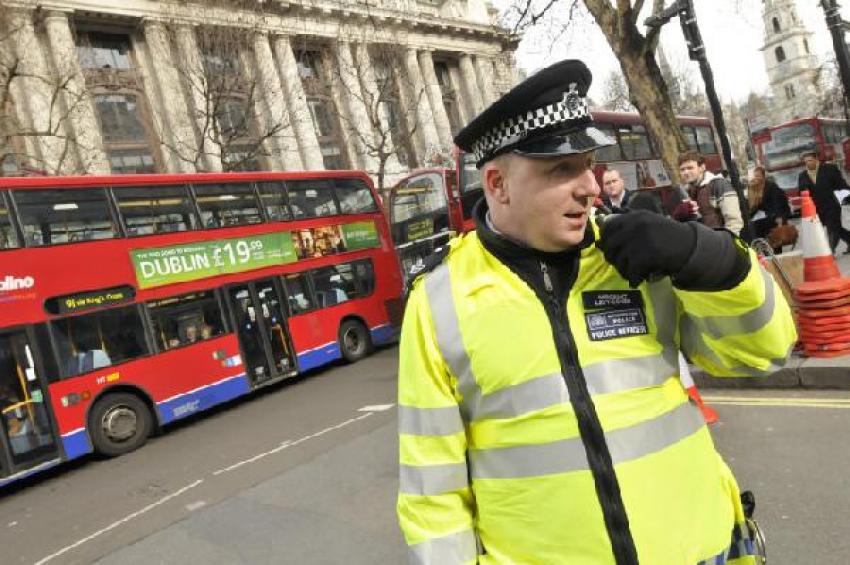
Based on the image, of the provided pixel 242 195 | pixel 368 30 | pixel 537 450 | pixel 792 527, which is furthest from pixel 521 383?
pixel 368 30

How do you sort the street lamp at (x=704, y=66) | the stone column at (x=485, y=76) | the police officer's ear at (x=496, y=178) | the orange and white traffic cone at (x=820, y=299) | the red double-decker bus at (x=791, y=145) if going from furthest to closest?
the stone column at (x=485, y=76) < the red double-decker bus at (x=791, y=145) < the street lamp at (x=704, y=66) < the orange and white traffic cone at (x=820, y=299) < the police officer's ear at (x=496, y=178)

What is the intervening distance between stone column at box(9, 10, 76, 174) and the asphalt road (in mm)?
16704

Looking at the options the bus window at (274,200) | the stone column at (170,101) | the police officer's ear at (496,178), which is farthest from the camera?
the stone column at (170,101)

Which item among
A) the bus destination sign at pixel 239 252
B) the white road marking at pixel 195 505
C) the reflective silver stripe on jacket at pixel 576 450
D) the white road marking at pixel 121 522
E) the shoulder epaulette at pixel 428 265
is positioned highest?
the bus destination sign at pixel 239 252

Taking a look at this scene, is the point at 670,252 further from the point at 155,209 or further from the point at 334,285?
the point at 334,285

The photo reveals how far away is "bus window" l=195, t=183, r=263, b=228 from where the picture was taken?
10828 mm

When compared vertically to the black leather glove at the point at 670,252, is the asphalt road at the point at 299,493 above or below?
below

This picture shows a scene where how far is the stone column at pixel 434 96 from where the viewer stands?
39969 mm

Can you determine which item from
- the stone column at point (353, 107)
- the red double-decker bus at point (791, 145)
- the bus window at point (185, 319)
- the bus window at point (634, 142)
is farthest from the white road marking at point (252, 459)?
the stone column at point (353, 107)

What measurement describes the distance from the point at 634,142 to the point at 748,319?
15828 mm

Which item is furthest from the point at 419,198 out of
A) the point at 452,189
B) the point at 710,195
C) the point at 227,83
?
the point at 227,83

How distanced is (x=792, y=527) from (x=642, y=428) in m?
2.54

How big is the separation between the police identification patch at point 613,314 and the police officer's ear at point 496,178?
11.5 inches

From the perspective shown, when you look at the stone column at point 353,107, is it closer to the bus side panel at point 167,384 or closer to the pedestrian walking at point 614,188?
the bus side panel at point 167,384
